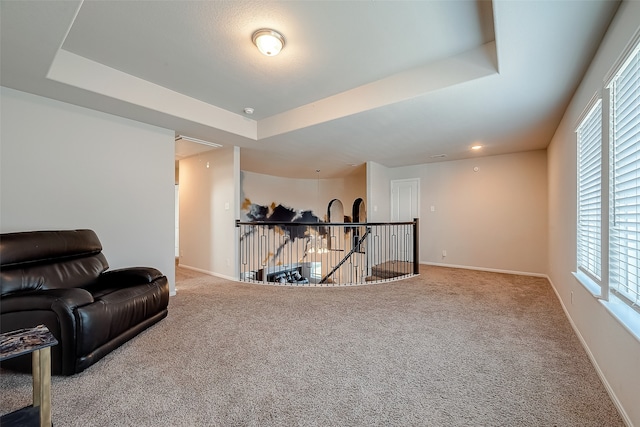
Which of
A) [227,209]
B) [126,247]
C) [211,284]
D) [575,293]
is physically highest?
[227,209]

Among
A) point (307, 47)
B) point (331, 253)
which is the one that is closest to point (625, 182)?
point (307, 47)

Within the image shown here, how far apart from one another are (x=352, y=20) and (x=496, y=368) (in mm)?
2838

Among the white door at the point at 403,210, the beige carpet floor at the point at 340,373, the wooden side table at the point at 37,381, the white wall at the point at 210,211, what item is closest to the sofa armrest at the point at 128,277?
the beige carpet floor at the point at 340,373

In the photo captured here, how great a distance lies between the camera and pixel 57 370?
1.86 meters

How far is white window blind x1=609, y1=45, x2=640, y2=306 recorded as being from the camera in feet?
4.83

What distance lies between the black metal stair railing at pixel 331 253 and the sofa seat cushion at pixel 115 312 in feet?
6.77

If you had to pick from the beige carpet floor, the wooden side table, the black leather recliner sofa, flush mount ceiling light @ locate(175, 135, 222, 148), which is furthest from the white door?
the wooden side table

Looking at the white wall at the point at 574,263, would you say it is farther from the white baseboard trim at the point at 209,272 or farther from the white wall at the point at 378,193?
the white baseboard trim at the point at 209,272

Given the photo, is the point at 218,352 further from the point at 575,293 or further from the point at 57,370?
the point at 575,293

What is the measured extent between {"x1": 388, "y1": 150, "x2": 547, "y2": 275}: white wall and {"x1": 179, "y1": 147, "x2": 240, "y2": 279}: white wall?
13.7ft

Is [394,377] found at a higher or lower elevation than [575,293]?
lower

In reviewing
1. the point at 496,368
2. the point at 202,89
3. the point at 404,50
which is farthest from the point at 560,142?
the point at 202,89

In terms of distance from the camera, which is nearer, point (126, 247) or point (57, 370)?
point (57, 370)

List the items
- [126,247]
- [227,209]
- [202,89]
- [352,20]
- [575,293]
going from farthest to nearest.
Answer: [227,209], [126,247], [202,89], [575,293], [352,20]
